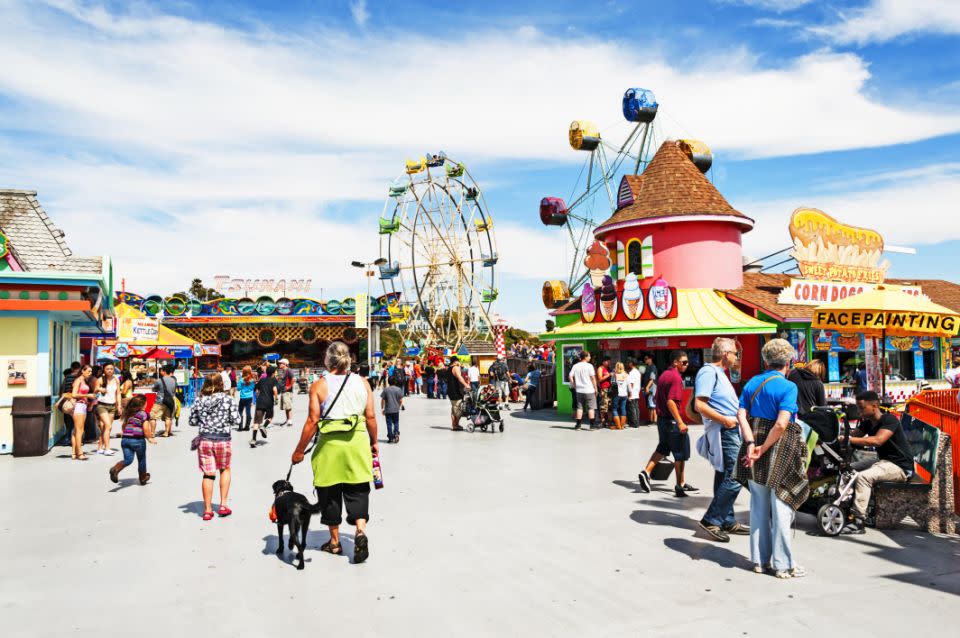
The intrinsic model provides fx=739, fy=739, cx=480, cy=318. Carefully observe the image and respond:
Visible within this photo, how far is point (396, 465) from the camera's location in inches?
428

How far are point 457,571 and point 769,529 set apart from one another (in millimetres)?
2356

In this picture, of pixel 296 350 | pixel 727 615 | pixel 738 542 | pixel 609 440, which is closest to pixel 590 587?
pixel 727 615

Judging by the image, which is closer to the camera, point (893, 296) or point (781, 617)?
point (781, 617)

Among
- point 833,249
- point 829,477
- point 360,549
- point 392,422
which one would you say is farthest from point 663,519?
point 833,249

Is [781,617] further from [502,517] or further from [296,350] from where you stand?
[296,350]

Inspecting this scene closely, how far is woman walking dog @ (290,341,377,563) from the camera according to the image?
18.8 feet

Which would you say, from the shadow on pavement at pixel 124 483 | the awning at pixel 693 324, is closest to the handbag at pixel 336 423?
the shadow on pavement at pixel 124 483

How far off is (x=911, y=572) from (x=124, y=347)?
22.1 metres

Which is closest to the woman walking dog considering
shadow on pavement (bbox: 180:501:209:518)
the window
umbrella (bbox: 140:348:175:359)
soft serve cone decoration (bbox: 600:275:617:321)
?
shadow on pavement (bbox: 180:501:209:518)

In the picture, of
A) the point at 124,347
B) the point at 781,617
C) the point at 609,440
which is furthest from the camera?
the point at 124,347

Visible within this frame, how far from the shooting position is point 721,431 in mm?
6531

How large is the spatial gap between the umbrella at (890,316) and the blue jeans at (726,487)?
4929 millimetres

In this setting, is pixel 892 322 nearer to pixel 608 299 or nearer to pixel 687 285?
pixel 687 285

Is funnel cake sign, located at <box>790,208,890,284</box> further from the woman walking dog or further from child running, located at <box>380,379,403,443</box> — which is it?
the woman walking dog
